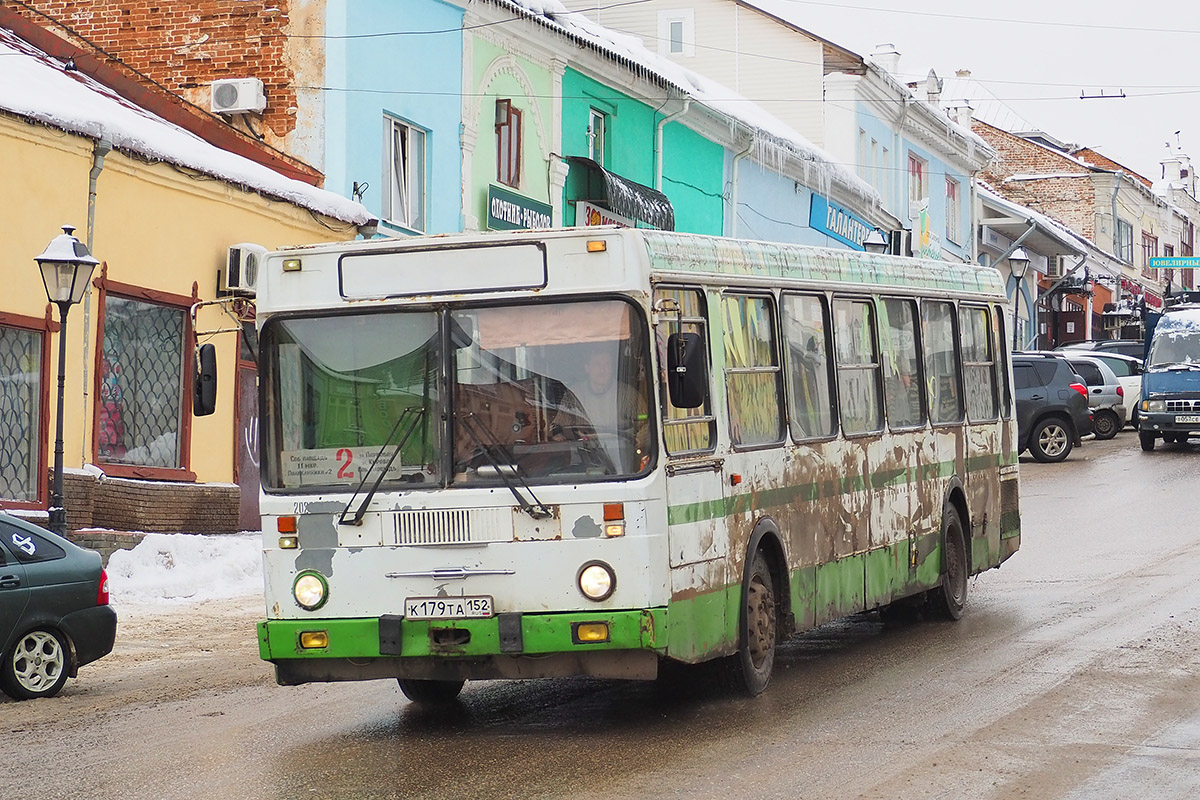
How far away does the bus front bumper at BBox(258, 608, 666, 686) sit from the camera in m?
8.67

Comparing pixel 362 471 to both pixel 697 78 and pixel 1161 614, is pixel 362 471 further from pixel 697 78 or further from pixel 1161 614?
pixel 697 78

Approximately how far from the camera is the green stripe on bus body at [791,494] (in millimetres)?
9141

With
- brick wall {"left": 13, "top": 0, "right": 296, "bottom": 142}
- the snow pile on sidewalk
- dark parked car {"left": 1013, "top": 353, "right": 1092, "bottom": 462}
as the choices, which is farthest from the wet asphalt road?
dark parked car {"left": 1013, "top": 353, "right": 1092, "bottom": 462}

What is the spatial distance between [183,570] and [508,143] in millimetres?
11187

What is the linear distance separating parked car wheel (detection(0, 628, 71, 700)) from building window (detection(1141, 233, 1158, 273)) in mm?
67615

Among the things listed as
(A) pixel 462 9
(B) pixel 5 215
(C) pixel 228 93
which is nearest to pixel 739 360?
(B) pixel 5 215

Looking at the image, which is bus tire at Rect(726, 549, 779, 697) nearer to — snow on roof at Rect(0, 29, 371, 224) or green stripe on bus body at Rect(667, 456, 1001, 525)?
green stripe on bus body at Rect(667, 456, 1001, 525)

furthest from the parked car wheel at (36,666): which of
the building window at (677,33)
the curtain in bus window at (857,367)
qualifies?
the building window at (677,33)

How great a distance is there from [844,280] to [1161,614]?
12.3 feet

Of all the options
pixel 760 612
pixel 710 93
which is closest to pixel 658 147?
pixel 710 93

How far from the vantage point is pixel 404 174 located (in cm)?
2383

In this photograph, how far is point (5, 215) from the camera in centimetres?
1605

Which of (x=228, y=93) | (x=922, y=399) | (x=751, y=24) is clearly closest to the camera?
(x=922, y=399)

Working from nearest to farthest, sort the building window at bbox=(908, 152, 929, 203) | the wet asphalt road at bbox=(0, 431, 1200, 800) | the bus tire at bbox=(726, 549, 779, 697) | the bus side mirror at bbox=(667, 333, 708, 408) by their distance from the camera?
1. the wet asphalt road at bbox=(0, 431, 1200, 800)
2. the bus side mirror at bbox=(667, 333, 708, 408)
3. the bus tire at bbox=(726, 549, 779, 697)
4. the building window at bbox=(908, 152, 929, 203)
